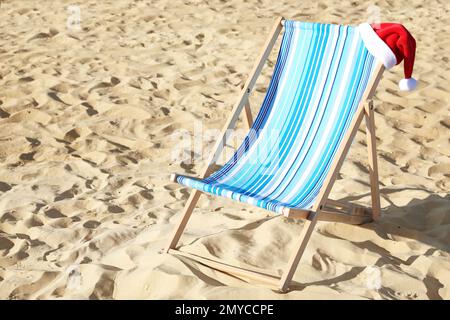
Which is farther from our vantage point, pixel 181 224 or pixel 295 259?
pixel 181 224

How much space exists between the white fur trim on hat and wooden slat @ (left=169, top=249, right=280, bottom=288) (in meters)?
1.06

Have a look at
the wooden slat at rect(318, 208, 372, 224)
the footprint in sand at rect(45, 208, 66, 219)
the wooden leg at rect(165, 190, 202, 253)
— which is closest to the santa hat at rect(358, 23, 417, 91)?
the wooden slat at rect(318, 208, 372, 224)

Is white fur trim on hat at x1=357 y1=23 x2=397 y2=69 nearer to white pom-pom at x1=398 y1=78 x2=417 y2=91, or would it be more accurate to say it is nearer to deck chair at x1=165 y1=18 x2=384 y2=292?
deck chair at x1=165 y1=18 x2=384 y2=292

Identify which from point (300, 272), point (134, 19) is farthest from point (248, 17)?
A: point (300, 272)

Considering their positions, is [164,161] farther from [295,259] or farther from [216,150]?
[295,259]

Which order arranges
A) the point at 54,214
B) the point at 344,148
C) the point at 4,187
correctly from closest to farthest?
the point at 344,148
the point at 54,214
the point at 4,187

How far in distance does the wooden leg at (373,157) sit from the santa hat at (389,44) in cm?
22

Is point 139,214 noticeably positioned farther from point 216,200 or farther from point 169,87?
point 169,87

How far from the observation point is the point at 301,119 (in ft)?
12.1

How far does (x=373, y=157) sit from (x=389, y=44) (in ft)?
1.73

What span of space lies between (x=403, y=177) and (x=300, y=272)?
144 centimetres

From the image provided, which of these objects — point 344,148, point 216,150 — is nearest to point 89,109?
point 216,150

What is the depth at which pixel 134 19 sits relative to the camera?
299 inches

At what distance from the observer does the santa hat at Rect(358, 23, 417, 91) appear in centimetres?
338
